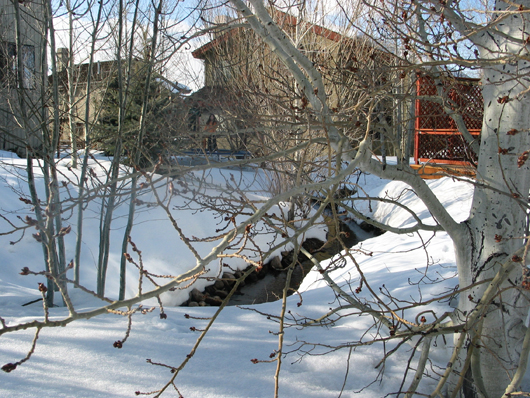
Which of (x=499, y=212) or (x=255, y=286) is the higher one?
(x=499, y=212)

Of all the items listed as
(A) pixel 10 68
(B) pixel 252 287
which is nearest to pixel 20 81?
(A) pixel 10 68

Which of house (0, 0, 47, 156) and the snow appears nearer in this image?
the snow

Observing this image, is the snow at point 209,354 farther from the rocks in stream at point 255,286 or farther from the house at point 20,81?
the rocks in stream at point 255,286

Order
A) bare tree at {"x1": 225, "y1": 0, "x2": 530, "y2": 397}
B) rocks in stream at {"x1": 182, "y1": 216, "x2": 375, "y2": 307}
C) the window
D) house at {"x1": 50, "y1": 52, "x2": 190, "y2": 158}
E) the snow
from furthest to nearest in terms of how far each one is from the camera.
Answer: rocks in stream at {"x1": 182, "y1": 216, "x2": 375, "y2": 307}
the window
house at {"x1": 50, "y1": 52, "x2": 190, "y2": 158}
the snow
bare tree at {"x1": 225, "y1": 0, "x2": 530, "y2": 397}

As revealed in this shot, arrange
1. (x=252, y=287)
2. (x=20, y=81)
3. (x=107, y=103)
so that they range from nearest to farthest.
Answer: (x=20, y=81) < (x=252, y=287) < (x=107, y=103)

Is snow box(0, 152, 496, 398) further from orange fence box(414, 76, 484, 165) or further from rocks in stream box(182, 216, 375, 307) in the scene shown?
rocks in stream box(182, 216, 375, 307)

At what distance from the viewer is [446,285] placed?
13.4 ft

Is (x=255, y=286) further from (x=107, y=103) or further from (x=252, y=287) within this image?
(x=107, y=103)

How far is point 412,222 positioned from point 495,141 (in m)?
6.76

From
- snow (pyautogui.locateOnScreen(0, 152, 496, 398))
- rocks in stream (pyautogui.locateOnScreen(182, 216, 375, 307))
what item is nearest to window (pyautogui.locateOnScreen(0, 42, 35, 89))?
snow (pyautogui.locateOnScreen(0, 152, 496, 398))

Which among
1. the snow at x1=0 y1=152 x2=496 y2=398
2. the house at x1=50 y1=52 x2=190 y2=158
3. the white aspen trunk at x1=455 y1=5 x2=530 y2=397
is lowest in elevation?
the snow at x1=0 y1=152 x2=496 y2=398

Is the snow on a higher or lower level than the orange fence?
lower

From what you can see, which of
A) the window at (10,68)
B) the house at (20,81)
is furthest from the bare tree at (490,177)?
the window at (10,68)

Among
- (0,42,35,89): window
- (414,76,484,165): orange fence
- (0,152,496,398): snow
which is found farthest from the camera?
(0,42,35,89): window
